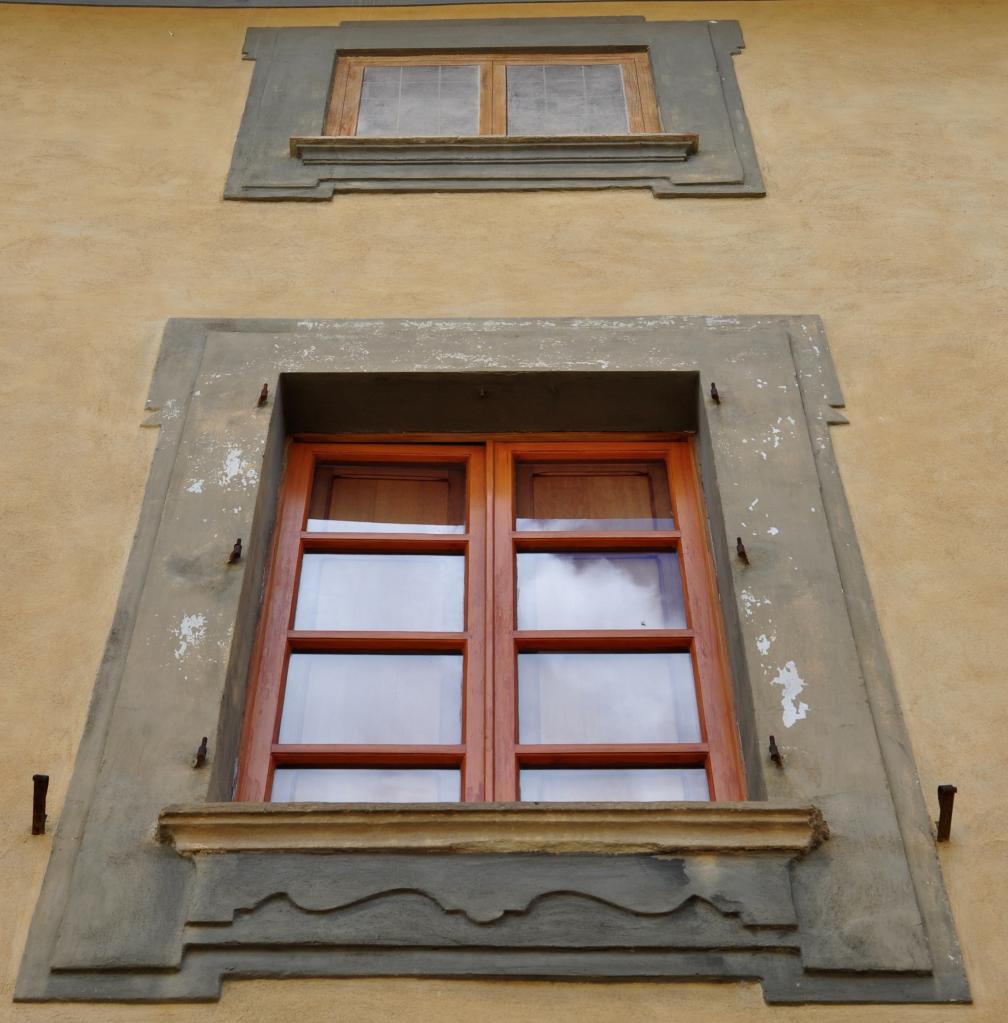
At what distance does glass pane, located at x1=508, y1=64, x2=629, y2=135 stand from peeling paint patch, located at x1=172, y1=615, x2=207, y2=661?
2.75m

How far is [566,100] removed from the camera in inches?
238

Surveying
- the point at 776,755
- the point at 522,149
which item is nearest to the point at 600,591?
the point at 776,755

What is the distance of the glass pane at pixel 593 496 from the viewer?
446 centimetres

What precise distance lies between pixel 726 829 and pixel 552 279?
2224 mm

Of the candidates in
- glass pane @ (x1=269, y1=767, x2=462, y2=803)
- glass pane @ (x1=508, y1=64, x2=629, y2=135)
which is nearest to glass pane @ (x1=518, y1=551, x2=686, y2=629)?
glass pane @ (x1=269, y1=767, x2=462, y2=803)

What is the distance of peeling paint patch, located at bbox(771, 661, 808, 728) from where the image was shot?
3.68 meters

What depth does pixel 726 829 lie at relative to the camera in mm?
3383

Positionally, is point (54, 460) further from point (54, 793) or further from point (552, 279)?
point (552, 279)

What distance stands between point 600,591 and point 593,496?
391 millimetres

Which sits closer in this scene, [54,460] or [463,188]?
[54,460]

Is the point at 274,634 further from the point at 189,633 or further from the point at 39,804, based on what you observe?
the point at 39,804

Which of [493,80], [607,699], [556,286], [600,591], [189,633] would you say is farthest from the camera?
[493,80]

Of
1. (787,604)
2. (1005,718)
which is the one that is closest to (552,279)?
(787,604)

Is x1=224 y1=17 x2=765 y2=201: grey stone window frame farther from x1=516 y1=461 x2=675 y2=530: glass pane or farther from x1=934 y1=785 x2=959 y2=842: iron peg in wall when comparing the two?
x1=934 y1=785 x2=959 y2=842: iron peg in wall
